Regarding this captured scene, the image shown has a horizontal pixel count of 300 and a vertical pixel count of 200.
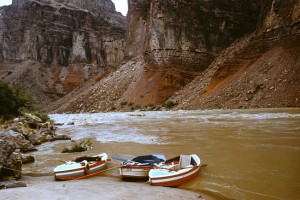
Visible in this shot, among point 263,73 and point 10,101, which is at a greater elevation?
point 263,73

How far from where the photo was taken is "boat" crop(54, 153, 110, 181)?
8914 millimetres

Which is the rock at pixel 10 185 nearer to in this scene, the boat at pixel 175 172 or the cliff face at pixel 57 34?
the boat at pixel 175 172

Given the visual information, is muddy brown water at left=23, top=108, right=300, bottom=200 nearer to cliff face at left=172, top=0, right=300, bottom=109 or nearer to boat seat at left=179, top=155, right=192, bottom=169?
boat seat at left=179, top=155, right=192, bottom=169

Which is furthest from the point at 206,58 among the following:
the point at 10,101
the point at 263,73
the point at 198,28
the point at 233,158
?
the point at 233,158

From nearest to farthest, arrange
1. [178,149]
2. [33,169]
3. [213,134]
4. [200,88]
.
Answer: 1. [33,169]
2. [178,149]
3. [213,134]
4. [200,88]

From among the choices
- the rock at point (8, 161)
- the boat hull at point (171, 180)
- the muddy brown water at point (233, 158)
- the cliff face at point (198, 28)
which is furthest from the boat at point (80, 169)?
the cliff face at point (198, 28)

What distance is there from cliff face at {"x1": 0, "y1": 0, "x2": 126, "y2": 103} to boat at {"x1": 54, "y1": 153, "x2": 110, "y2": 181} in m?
106

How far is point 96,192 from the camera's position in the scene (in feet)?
23.2

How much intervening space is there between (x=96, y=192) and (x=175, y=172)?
6.78 ft

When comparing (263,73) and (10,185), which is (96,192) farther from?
(263,73)

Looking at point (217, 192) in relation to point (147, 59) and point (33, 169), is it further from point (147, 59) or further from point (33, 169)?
point (147, 59)

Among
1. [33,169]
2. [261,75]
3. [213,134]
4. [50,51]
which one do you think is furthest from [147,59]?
[50,51]

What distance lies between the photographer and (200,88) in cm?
4866

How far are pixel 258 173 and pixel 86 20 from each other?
12373cm
